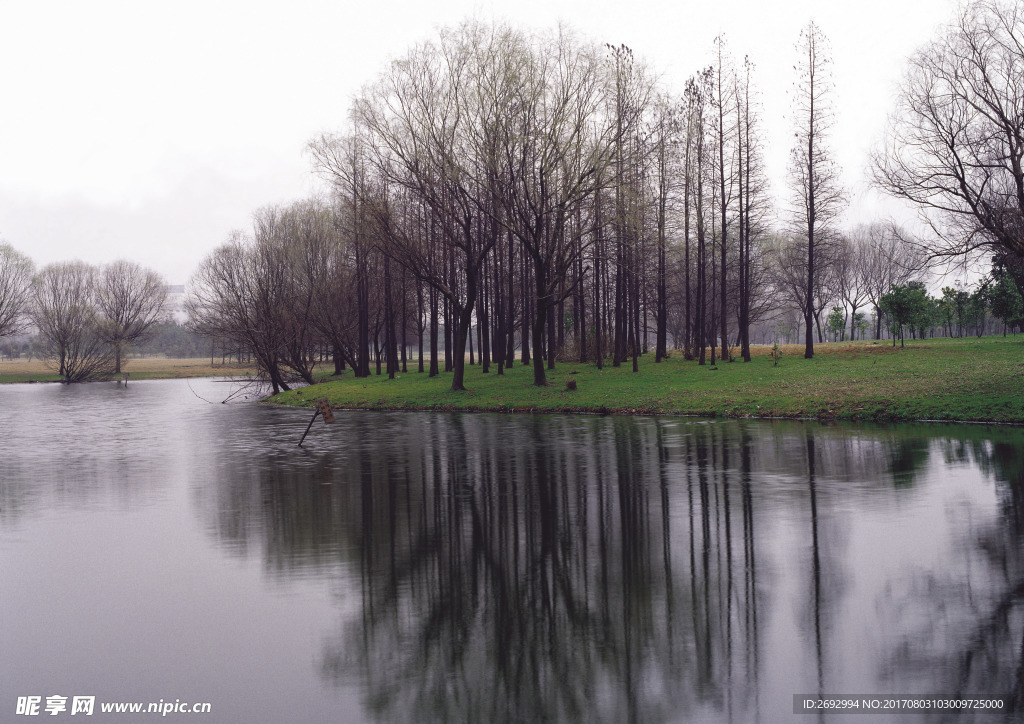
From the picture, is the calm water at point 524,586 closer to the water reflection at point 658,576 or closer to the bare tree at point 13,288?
the water reflection at point 658,576

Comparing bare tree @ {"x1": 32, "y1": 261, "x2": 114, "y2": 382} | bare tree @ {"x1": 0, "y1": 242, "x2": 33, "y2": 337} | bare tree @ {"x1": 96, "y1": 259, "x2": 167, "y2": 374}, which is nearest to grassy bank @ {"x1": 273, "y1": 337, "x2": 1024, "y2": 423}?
bare tree @ {"x1": 32, "y1": 261, "x2": 114, "y2": 382}

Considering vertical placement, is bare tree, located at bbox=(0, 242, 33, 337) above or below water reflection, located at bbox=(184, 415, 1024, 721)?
above

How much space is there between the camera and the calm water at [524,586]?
5656 mm

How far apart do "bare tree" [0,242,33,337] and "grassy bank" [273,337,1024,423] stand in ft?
170

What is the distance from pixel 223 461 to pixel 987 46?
26128 mm

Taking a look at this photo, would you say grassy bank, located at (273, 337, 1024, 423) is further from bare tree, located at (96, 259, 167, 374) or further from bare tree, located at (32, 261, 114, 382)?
bare tree, located at (96, 259, 167, 374)

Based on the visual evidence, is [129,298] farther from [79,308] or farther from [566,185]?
[566,185]

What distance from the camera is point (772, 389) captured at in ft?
96.2

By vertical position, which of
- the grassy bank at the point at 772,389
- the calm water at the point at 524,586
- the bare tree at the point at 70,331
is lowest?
the calm water at the point at 524,586

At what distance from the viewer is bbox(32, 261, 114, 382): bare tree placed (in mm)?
81438

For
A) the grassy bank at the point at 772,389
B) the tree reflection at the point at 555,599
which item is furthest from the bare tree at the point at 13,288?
the tree reflection at the point at 555,599

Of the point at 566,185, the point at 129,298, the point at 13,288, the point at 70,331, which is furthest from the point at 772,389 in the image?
the point at 129,298

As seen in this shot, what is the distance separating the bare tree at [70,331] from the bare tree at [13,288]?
5.12 feet

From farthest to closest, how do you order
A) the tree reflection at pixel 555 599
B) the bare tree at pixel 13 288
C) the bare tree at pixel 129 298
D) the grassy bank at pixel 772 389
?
the bare tree at pixel 129 298
the bare tree at pixel 13 288
the grassy bank at pixel 772 389
the tree reflection at pixel 555 599
